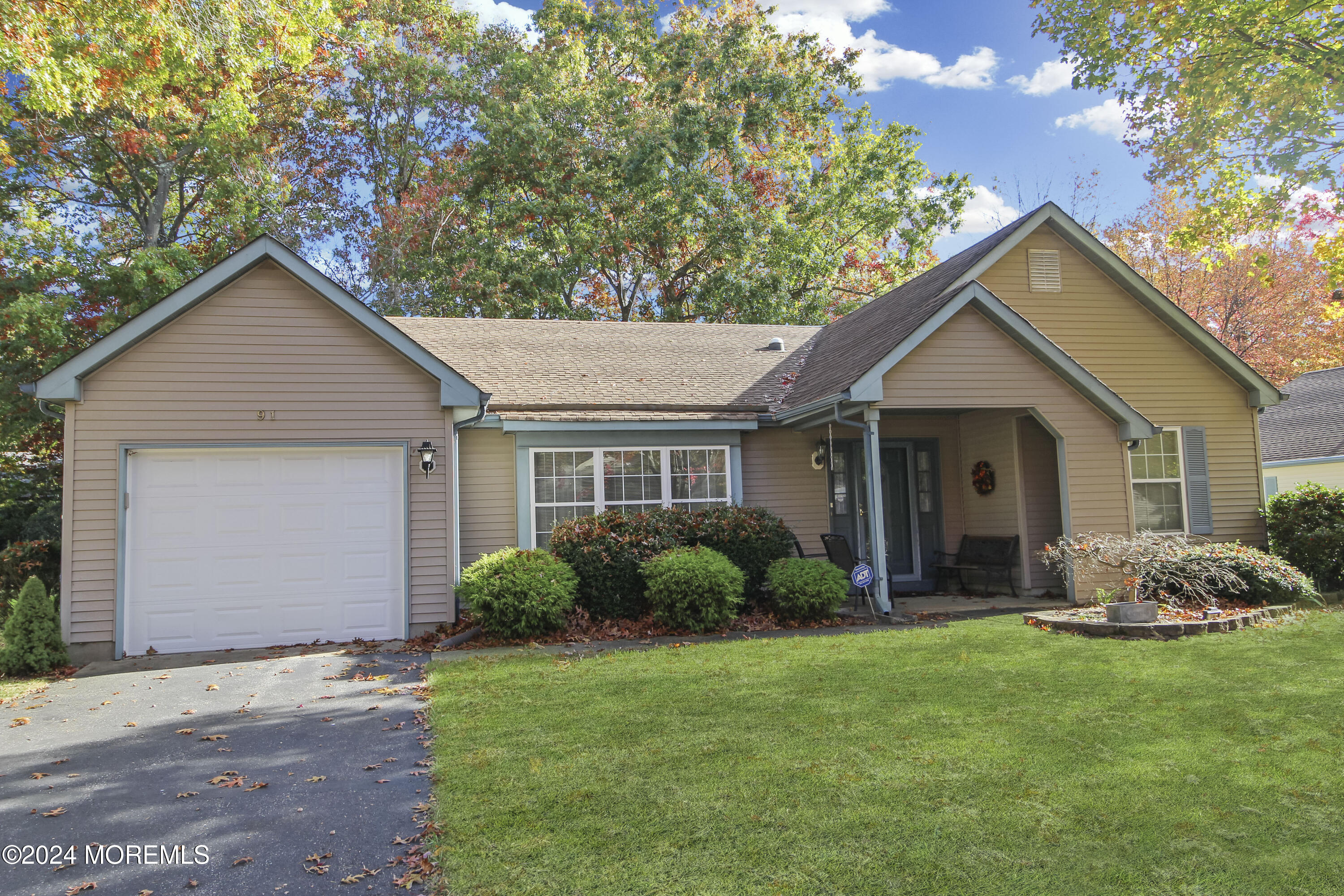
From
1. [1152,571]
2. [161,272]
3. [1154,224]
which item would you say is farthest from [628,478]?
[1154,224]

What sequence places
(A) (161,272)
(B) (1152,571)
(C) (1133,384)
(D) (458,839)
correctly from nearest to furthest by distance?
(D) (458,839) → (B) (1152,571) → (C) (1133,384) → (A) (161,272)

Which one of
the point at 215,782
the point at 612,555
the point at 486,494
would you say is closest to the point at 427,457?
the point at 486,494

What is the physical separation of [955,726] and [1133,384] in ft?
31.2

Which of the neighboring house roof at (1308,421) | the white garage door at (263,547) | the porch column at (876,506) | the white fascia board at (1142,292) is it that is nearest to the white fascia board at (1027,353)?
the porch column at (876,506)

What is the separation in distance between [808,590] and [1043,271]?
6.72m

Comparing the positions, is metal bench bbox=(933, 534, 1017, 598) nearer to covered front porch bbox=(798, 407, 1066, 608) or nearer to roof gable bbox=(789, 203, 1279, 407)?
covered front porch bbox=(798, 407, 1066, 608)

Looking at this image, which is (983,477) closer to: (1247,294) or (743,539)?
(743,539)

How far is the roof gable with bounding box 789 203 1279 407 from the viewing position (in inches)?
470

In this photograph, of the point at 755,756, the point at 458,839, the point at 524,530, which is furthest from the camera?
the point at 524,530

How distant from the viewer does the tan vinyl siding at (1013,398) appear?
412 inches

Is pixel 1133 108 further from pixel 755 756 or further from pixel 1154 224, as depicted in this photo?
pixel 1154 224

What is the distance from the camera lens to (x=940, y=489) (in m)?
13.1

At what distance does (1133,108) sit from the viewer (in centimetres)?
1360

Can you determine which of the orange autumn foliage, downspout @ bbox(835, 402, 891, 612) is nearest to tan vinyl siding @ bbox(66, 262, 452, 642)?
downspout @ bbox(835, 402, 891, 612)
